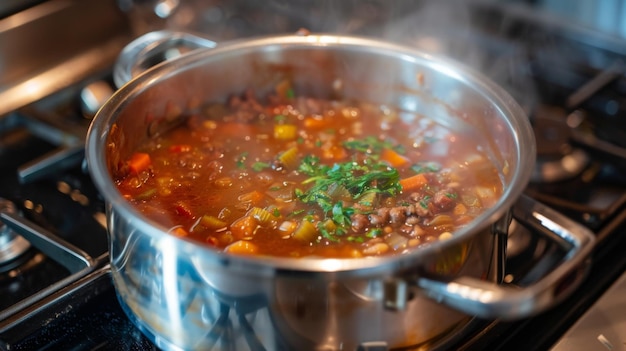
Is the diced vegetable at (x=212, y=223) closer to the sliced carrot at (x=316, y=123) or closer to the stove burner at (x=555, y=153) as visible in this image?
the sliced carrot at (x=316, y=123)

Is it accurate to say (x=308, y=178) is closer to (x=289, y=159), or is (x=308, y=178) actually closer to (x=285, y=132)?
(x=289, y=159)

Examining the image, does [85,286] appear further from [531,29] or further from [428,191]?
[531,29]

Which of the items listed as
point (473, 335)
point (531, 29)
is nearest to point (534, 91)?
point (531, 29)

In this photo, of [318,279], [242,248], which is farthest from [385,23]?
[318,279]

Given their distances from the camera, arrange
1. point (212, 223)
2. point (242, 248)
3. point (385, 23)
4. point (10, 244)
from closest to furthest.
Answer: point (242, 248) → point (212, 223) → point (10, 244) → point (385, 23)

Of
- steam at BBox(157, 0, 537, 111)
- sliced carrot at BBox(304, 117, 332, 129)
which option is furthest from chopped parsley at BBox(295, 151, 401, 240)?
steam at BBox(157, 0, 537, 111)
